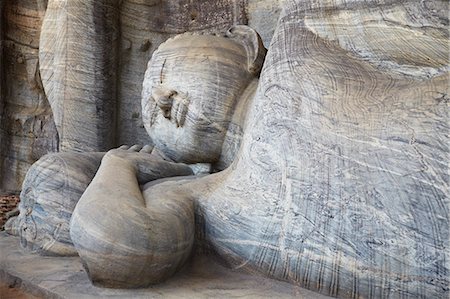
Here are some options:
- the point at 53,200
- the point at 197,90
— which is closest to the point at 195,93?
the point at 197,90

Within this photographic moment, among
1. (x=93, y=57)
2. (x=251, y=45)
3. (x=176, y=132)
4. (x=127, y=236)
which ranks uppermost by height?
(x=251, y=45)

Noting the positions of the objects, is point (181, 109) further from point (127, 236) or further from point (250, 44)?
point (127, 236)

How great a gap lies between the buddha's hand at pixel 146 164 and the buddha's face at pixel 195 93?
5cm

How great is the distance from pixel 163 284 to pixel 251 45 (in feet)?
3.30

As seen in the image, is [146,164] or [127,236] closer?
[127,236]

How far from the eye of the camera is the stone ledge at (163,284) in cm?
139

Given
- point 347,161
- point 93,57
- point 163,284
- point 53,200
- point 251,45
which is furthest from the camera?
point 93,57

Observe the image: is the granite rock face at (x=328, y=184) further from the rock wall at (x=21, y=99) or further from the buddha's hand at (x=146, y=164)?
the rock wall at (x=21, y=99)

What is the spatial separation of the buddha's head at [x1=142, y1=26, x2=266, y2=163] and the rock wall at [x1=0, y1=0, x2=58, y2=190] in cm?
150

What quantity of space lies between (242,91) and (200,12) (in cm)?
109

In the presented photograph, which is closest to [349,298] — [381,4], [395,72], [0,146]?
[395,72]

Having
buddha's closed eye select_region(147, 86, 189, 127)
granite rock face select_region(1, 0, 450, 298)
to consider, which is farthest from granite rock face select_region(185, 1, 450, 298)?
buddha's closed eye select_region(147, 86, 189, 127)

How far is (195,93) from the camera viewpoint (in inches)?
76.4

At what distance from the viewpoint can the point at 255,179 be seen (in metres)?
1.51
